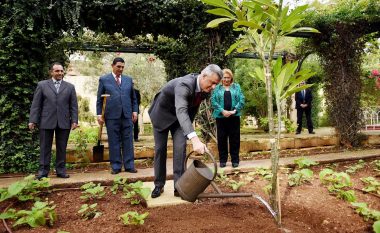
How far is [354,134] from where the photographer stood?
791cm

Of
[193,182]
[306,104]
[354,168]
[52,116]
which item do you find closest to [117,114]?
[52,116]

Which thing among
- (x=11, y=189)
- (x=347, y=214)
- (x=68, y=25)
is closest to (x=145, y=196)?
(x=11, y=189)

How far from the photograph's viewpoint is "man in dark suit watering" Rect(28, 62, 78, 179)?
4.70m

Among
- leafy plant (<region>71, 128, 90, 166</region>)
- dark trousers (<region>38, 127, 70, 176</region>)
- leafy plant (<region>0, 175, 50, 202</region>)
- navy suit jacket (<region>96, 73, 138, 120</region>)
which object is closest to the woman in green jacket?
navy suit jacket (<region>96, 73, 138, 120</region>)

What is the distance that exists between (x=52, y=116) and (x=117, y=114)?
0.92 meters

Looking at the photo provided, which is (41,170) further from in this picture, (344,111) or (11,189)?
(344,111)

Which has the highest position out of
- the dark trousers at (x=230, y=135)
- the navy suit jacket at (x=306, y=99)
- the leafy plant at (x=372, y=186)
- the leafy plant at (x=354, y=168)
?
the navy suit jacket at (x=306, y=99)

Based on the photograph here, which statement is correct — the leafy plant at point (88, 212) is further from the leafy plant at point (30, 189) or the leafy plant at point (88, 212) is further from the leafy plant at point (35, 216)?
the leafy plant at point (30, 189)

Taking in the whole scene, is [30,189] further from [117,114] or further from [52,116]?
[117,114]

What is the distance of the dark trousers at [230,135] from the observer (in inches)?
202

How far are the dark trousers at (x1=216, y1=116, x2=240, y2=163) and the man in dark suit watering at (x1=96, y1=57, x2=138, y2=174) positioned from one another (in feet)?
4.65

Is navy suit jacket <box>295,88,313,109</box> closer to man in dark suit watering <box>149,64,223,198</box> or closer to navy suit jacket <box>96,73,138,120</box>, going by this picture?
navy suit jacket <box>96,73,138,120</box>

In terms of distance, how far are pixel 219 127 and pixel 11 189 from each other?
303 cm

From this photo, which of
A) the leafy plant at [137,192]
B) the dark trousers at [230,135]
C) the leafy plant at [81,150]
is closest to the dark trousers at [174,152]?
the leafy plant at [137,192]
